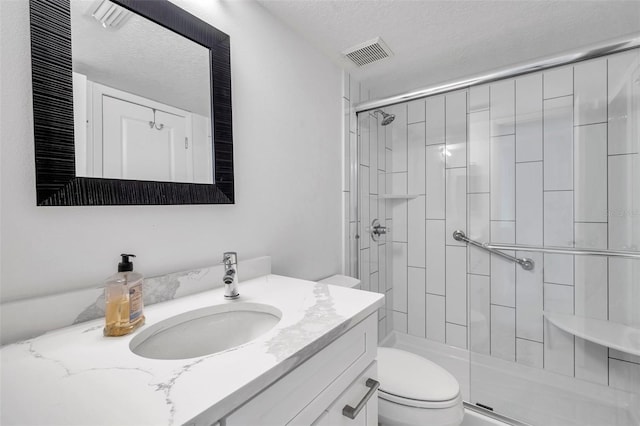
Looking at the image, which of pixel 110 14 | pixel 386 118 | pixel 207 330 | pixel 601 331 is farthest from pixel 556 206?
pixel 110 14

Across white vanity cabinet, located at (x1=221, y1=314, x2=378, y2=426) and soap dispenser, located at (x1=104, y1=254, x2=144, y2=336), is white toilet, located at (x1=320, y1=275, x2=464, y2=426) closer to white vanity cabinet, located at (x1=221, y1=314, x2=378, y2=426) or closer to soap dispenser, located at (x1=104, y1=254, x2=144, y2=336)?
white vanity cabinet, located at (x1=221, y1=314, x2=378, y2=426)

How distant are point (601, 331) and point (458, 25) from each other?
1.65 meters

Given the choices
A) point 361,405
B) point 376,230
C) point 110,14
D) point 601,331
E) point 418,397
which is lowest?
point 418,397

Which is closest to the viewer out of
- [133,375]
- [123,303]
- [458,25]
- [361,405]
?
[133,375]

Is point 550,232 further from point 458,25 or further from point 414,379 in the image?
point 458,25

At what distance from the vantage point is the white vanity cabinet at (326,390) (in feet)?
1.54

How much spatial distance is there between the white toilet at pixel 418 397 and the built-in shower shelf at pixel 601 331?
0.74 meters

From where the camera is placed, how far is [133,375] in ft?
1.47

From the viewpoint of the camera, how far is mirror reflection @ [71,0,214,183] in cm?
69

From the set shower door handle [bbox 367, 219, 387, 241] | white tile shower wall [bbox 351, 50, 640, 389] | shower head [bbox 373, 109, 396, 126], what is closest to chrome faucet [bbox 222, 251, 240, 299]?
shower door handle [bbox 367, 219, 387, 241]

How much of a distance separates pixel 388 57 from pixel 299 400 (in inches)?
66.7

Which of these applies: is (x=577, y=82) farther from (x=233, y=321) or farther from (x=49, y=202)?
(x=49, y=202)

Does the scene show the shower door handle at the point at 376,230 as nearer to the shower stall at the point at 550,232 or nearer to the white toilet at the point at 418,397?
the shower stall at the point at 550,232

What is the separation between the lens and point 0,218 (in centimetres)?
57
